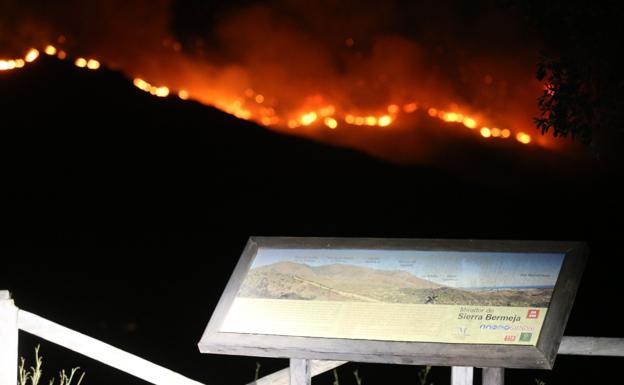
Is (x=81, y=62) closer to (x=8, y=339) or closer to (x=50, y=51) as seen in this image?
(x=50, y=51)

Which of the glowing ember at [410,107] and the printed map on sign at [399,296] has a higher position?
the glowing ember at [410,107]

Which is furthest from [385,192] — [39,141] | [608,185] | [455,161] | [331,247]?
[331,247]

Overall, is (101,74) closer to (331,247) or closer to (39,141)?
(39,141)

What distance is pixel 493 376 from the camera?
519 centimetres

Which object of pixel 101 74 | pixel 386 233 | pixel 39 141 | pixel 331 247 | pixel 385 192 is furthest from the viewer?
pixel 101 74

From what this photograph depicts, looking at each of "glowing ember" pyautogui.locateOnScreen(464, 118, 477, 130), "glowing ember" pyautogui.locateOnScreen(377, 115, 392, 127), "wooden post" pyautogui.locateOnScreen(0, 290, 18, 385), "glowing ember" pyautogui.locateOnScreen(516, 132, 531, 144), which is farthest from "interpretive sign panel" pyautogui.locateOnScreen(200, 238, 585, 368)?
"glowing ember" pyautogui.locateOnScreen(377, 115, 392, 127)

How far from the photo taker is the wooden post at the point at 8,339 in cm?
582

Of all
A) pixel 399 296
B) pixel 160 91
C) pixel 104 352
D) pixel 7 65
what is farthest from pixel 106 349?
pixel 7 65

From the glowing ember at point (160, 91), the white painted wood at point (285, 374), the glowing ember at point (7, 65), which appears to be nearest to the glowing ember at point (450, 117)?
the glowing ember at point (160, 91)

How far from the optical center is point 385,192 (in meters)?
54.3

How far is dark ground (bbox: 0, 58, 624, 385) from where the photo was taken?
28734mm

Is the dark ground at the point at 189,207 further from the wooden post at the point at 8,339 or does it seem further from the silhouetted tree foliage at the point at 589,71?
the wooden post at the point at 8,339

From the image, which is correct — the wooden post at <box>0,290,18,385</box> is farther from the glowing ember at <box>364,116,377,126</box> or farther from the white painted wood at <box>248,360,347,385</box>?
the glowing ember at <box>364,116,377,126</box>

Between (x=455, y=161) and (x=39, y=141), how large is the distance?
2591 centimetres
